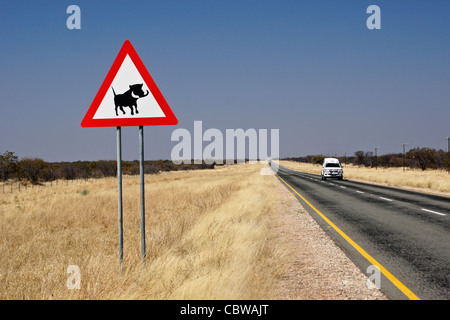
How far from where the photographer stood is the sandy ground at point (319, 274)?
4.30 meters

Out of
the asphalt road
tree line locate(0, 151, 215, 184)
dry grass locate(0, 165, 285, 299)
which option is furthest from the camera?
tree line locate(0, 151, 215, 184)

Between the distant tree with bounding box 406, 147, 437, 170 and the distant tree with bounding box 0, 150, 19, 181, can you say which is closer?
the distant tree with bounding box 0, 150, 19, 181

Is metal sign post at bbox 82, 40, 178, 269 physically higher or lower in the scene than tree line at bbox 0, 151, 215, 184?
higher

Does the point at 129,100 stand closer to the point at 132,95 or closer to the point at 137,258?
the point at 132,95

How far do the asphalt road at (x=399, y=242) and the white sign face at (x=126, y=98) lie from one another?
372cm

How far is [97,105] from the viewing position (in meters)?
4.38

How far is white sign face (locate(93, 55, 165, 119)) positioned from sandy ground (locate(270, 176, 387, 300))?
2.77m

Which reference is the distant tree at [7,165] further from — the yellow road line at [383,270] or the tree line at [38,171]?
the yellow road line at [383,270]

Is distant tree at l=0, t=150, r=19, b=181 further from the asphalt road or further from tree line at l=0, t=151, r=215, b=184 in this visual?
the asphalt road

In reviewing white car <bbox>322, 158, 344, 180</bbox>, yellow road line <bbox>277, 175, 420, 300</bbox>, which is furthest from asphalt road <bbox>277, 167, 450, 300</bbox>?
white car <bbox>322, 158, 344, 180</bbox>

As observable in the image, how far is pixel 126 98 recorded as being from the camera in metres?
4.26

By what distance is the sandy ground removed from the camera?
169 inches
